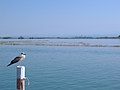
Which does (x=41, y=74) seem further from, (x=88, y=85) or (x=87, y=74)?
(x=88, y=85)

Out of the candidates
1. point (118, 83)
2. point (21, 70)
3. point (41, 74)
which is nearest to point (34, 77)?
point (41, 74)

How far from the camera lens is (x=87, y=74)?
66.2 ft

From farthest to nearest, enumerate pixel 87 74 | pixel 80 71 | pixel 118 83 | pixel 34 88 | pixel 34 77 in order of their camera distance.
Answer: pixel 80 71, pixel 87 74, pixel 34 77, pixel 118 83, pixel 34 88

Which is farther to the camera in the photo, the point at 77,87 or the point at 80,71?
the point at 80,71

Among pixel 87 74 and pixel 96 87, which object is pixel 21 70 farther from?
pixel 87 74

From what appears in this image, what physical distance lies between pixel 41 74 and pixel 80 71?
9.86 ft

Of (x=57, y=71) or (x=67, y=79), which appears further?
(x=57, y=71)

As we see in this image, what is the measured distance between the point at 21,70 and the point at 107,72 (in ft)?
46.9

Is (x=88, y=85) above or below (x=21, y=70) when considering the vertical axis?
below

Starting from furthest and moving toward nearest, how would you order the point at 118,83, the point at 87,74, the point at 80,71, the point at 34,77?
the point at 80,71 → the point at 87,74 → the point at 34,77 → the point at 118,83

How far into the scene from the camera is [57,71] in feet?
69.6

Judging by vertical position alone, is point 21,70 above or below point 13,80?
above

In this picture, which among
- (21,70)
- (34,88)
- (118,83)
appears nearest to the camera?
(21,70)

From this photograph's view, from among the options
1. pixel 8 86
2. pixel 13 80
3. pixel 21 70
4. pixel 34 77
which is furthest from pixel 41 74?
pixel 21 70
